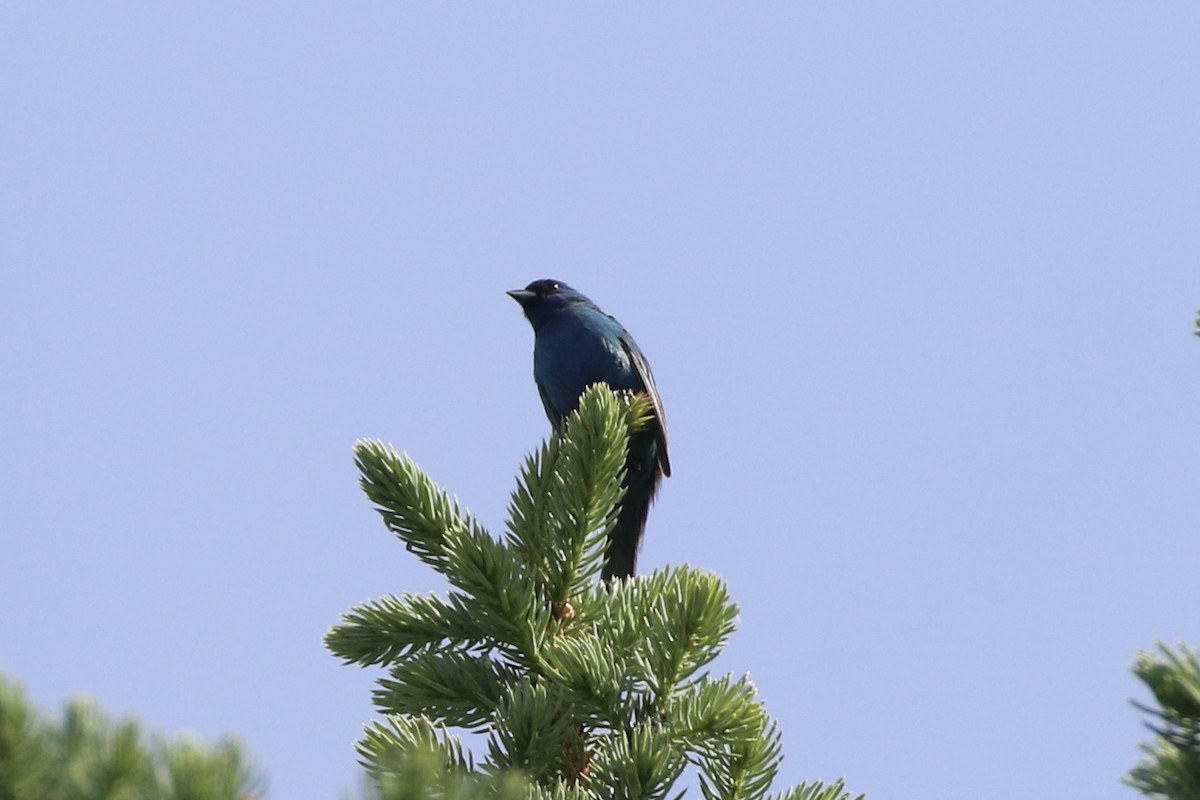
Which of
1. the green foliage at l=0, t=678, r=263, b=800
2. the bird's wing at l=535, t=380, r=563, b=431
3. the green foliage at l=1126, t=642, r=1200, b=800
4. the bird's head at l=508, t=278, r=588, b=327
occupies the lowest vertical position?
the green foliage at l=0, t=678, r=263, b=800

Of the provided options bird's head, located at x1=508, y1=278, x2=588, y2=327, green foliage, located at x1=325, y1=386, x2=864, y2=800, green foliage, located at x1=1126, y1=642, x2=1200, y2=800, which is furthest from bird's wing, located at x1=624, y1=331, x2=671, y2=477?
green foliage, located at x1=1126, y1=642, x2=1200, y2=800

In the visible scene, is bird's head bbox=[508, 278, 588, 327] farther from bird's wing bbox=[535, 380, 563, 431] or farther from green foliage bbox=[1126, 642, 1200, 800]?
green foliage bbox=[1126, 642, 1200, 800]

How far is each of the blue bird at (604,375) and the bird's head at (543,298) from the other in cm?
1

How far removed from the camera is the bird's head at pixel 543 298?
8977mm

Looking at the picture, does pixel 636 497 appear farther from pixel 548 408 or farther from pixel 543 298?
pixel 543 298

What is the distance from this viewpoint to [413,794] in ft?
4.48

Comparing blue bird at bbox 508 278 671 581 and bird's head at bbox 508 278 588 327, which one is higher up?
bird's head at bbox 508 278 588 327

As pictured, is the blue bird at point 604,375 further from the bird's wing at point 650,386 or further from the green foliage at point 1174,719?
the green foliage at point 1174,719

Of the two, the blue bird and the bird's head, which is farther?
the bird's head

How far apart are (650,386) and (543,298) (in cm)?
150

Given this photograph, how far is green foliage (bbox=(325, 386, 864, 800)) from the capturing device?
9.56ft

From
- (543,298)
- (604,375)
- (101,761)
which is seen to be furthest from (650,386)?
(101,761)

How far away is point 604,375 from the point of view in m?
7.69

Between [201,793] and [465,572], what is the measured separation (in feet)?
6.32
